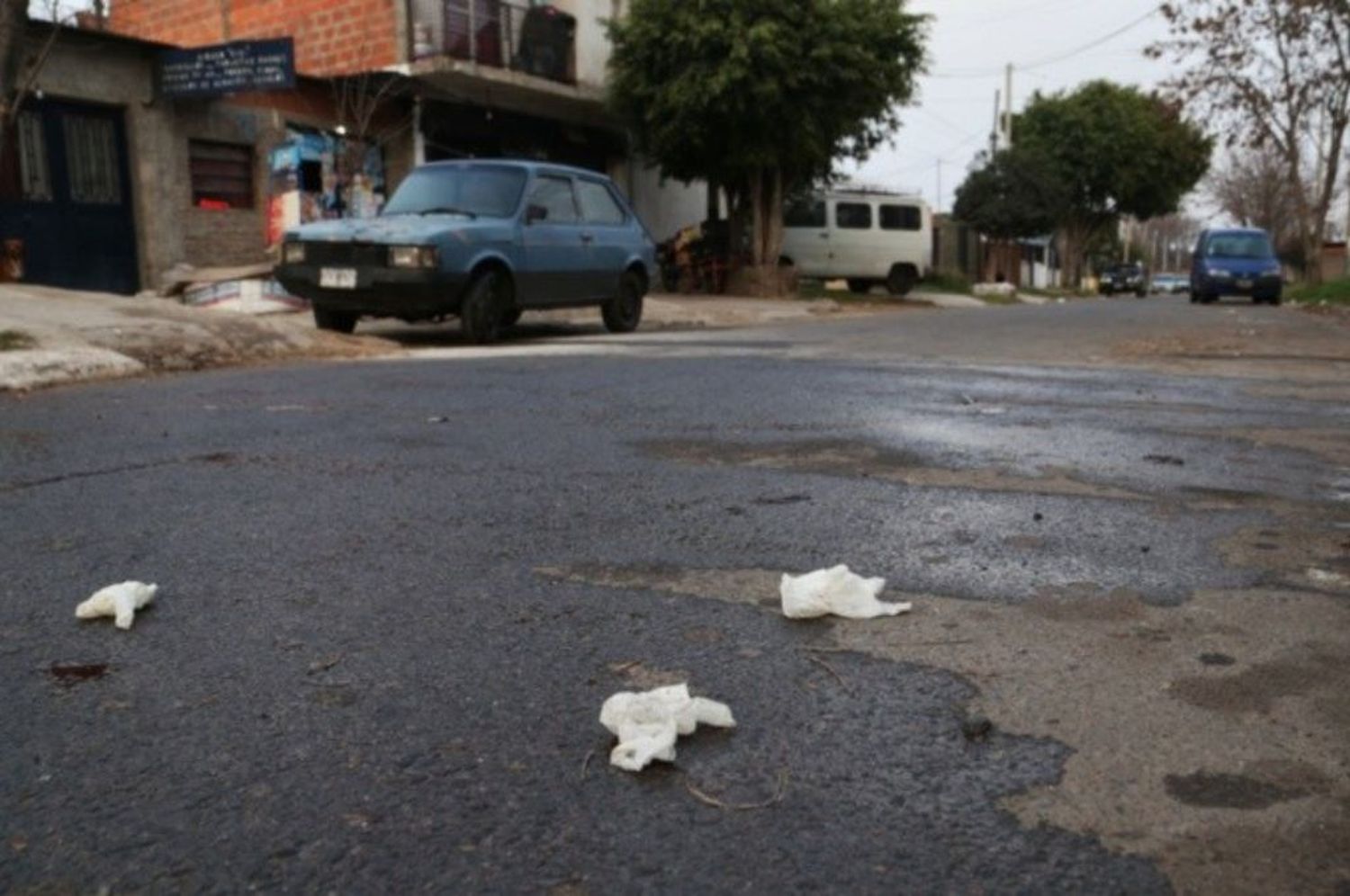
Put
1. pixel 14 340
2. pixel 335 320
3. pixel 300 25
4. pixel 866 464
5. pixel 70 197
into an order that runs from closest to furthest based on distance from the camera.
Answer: pixel 866 464, pixel 14 340, pixel 335 320, pixel 70 197, pixel 300 25

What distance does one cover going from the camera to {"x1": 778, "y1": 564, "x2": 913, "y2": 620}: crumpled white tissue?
233 centimetres

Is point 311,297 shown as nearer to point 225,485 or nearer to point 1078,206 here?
point 225,485

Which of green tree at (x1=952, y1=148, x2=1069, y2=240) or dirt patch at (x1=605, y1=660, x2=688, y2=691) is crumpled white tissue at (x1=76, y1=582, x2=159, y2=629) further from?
green tree at (x1=952, y1=148, x2=1069, y2=240)

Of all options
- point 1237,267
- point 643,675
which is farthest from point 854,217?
point 643,675

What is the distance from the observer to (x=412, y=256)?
9.52 m

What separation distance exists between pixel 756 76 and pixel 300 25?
815 centimetres

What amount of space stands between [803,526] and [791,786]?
62.4 inches

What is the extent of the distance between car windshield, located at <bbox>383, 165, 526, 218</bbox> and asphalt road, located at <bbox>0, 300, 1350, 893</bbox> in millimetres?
6164

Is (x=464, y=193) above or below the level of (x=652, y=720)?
above

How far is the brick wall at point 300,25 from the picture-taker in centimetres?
1906

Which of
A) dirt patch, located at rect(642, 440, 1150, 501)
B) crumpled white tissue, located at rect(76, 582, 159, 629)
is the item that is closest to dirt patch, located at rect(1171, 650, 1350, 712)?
dirt patch, located at rect(642, 440, 1150, 501)

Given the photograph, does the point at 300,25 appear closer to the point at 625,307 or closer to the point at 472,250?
the point at 625,307

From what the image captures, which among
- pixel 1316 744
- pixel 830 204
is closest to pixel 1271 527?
pixel 1316 744

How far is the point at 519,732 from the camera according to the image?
176 centimetres
